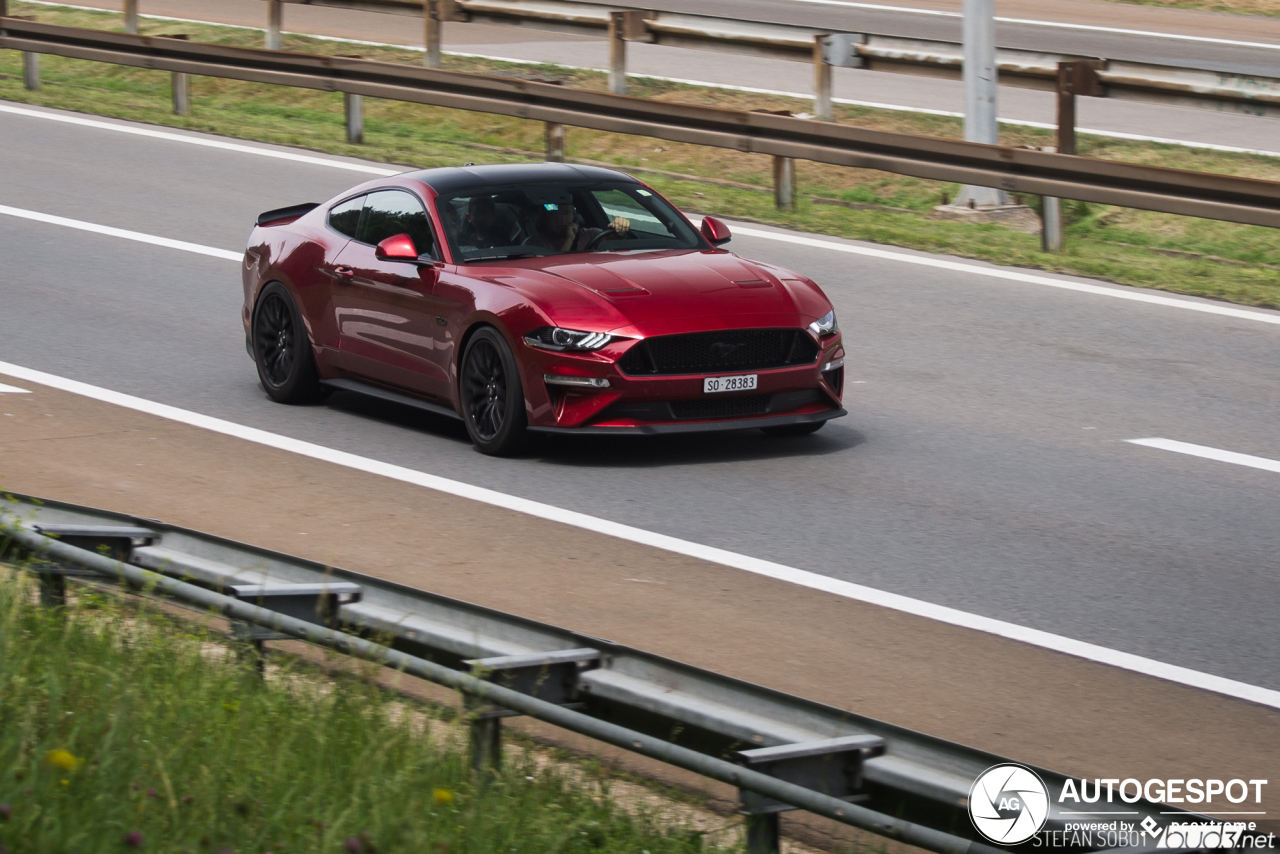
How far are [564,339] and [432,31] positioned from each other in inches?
597

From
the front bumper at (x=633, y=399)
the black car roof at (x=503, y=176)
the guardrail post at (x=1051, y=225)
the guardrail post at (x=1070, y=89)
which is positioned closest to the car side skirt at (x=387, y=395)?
the front bumper at (x=633, y=399)

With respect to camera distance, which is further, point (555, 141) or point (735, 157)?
point (735, 157)

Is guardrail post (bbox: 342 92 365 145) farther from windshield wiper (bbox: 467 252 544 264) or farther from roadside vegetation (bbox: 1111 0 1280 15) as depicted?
roadside vegetation (bbox: 1111 0 1280 15)

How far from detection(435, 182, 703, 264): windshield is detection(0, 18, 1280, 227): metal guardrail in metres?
5.24

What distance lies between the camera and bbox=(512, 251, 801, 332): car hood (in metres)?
9.83

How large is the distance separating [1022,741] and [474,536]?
3289mm

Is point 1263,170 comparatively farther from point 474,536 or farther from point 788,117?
point 474,536

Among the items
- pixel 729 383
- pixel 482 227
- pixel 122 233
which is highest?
pixel 482 227

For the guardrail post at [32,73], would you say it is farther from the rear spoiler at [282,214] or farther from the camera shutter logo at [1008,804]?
the camera shutter logo at [1008,804]

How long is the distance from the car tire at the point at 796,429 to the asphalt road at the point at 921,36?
36.6 feet

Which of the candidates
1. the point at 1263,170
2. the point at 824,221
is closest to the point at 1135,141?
the point at 1263,170

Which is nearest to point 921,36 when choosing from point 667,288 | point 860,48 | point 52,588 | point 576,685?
point 860,48

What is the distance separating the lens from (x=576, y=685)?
17.6ft

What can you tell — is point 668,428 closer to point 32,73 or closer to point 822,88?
point 822,88
